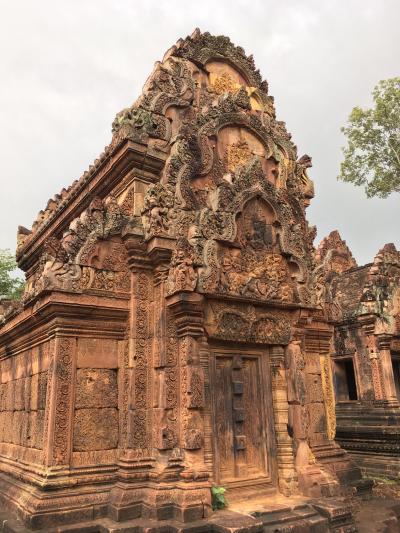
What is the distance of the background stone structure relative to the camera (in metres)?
11.7

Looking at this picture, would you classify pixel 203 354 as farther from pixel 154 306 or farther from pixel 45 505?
pixel 45 505

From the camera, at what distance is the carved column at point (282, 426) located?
6.75 metres

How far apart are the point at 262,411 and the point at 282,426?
14.9 inches

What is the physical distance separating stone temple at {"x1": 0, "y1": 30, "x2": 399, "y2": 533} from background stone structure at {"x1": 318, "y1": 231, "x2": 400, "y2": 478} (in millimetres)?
4164

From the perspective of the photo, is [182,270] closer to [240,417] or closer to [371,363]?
[240,417]

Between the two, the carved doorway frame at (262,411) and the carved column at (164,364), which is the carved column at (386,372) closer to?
the carved doorway frame at (262,411)

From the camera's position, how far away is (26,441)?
6.64m

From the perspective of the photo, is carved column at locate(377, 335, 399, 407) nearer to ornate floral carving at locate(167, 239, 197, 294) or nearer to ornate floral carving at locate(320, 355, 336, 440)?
ornate floral carving at locate(320, 355, 336, 440)

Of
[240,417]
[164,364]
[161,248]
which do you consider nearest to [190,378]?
[164,364]

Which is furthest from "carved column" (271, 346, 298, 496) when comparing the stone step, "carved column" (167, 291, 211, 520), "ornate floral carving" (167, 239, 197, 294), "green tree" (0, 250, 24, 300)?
"green tree" (0, 250, 24, 300)

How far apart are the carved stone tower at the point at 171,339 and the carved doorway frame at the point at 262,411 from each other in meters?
0.03

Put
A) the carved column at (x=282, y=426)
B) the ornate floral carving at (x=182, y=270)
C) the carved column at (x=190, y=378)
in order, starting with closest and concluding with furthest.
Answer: the carved column at (x=190, y=378), the ornate floral carving at (x=182, y=270), the carved column at (x=282, y=426)

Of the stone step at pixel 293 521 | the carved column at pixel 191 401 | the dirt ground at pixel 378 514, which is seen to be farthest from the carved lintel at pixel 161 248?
the dirt ground at pixel 378 514

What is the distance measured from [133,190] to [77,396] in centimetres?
307
